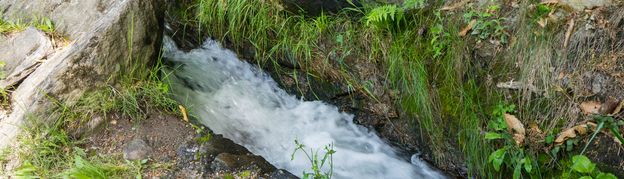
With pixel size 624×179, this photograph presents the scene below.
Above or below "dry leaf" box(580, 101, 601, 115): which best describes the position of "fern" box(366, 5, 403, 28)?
above

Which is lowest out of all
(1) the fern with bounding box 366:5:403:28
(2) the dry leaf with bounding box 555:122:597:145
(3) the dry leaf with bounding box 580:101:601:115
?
(2) the dry leaf with bounding box 555:122:597:145

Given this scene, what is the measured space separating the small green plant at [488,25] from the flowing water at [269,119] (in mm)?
1075

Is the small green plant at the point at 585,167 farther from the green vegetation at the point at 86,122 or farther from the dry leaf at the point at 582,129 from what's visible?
the green vegetation at the point at 86,122

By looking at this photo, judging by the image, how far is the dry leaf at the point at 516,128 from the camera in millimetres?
3000

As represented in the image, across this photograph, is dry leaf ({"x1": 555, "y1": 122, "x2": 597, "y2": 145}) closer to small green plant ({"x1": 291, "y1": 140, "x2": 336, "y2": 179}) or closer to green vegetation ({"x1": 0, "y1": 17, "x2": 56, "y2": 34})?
small green plant ({"x1": 291, "y1": 140, "x2": 336, "y2": 179})

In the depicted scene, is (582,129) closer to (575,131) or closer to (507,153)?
(575,131)

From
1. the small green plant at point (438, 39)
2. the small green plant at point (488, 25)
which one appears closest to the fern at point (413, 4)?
the small green plant at point (438, 39)

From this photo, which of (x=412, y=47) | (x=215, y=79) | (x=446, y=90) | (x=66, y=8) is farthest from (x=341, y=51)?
(x=66, y=8)

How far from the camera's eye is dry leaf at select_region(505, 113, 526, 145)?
3.00m

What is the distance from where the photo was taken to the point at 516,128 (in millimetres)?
3051

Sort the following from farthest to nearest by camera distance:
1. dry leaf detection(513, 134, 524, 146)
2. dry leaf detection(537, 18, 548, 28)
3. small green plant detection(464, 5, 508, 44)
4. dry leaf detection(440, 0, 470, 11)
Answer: dry leaf detection(440, 0, 470, 11) < small green plant detection(464, 5, 508, 44) < dry leaf detection(537, 18, 548, 28) < dry leaf detection(513, 134, 524, 146)

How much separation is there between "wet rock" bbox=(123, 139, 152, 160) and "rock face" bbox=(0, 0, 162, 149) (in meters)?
0.57

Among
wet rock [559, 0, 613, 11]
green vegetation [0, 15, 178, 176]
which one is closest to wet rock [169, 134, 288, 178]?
green vegetation [0, 15, 178, 176]

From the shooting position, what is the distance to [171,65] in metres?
4.35
